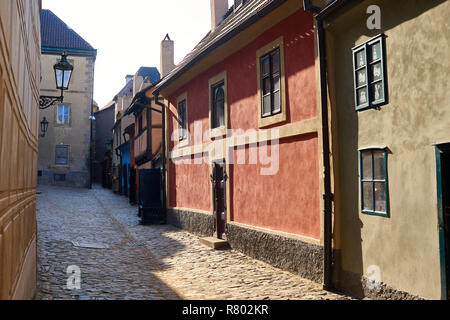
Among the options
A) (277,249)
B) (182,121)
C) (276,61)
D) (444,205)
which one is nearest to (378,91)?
(444,205)

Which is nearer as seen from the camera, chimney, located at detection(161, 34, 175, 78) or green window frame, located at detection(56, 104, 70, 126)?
chimney, located at detection(161, 34, 175, 78)

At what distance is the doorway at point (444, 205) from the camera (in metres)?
5.05

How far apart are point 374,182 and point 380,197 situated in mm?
248

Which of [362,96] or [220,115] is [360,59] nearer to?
[362,96]

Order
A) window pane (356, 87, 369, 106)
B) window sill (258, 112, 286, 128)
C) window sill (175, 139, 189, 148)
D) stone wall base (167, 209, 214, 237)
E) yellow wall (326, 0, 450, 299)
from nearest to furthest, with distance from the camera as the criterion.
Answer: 1. yellow wall (326, 0, 450, 299)
2. window pane (356, 87, 369, 106)
3. window sill (258, 112, 286, 128)
4. stone wall base (167, 209, 214, 237)
5. window sill (175, 139, 189, 148)

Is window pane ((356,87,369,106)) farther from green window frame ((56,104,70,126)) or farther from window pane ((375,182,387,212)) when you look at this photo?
green window frame ((56,104,70,126))

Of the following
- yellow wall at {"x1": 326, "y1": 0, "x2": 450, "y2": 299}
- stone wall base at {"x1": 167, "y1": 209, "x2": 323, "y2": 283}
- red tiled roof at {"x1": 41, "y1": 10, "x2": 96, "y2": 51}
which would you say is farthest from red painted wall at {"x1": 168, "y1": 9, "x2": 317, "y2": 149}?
red tiled roof at {"x1": 41, "y1": 10, "x2": 96, "y2": 51}

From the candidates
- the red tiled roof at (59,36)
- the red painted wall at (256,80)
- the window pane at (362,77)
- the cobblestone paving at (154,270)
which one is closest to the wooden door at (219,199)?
the cobblestone paving at (154,270)

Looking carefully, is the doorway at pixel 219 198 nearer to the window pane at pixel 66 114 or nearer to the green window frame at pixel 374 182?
the green window frame at pixel 374 182

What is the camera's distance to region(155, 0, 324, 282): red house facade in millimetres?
7984

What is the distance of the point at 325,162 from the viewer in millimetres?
7305

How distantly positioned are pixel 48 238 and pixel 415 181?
9535 millimetres
